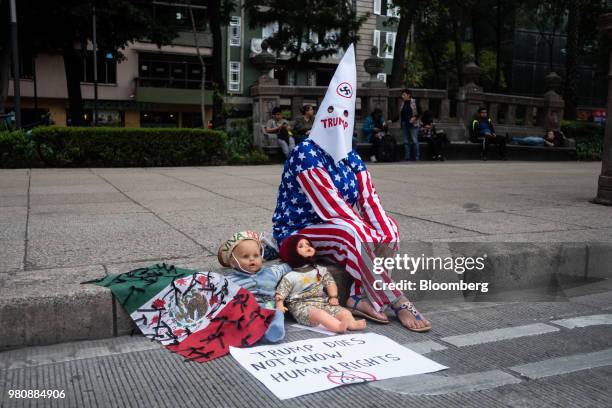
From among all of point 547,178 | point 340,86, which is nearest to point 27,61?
point 547,178

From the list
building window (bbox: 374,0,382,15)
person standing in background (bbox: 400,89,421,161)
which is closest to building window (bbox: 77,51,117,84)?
building window (bbox: 374,0,382,15)

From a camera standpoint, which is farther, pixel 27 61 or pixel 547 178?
pixel 27 61

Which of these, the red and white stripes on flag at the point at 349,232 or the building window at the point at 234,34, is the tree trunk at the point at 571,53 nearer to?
the building window at the point at 234,34

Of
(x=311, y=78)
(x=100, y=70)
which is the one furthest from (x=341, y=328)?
(x=311, y=78)

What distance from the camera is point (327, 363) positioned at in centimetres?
315

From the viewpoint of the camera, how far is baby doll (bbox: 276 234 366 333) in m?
3.70

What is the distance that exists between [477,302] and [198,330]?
2.25 m

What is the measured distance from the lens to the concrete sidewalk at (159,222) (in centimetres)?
344

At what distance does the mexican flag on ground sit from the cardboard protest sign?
6.1 inches

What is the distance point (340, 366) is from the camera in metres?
3.12

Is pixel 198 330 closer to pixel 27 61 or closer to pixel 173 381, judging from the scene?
pixel 173 381

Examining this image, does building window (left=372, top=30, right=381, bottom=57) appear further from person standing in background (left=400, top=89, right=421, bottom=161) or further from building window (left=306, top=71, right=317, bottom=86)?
person standing in background (left=400, top=89, right=421, bottom=161)

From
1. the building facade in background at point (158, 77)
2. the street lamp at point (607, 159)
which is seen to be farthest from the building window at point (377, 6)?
the street lamp at point (607, 159)

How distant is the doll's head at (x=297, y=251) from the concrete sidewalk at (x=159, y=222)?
57cm
